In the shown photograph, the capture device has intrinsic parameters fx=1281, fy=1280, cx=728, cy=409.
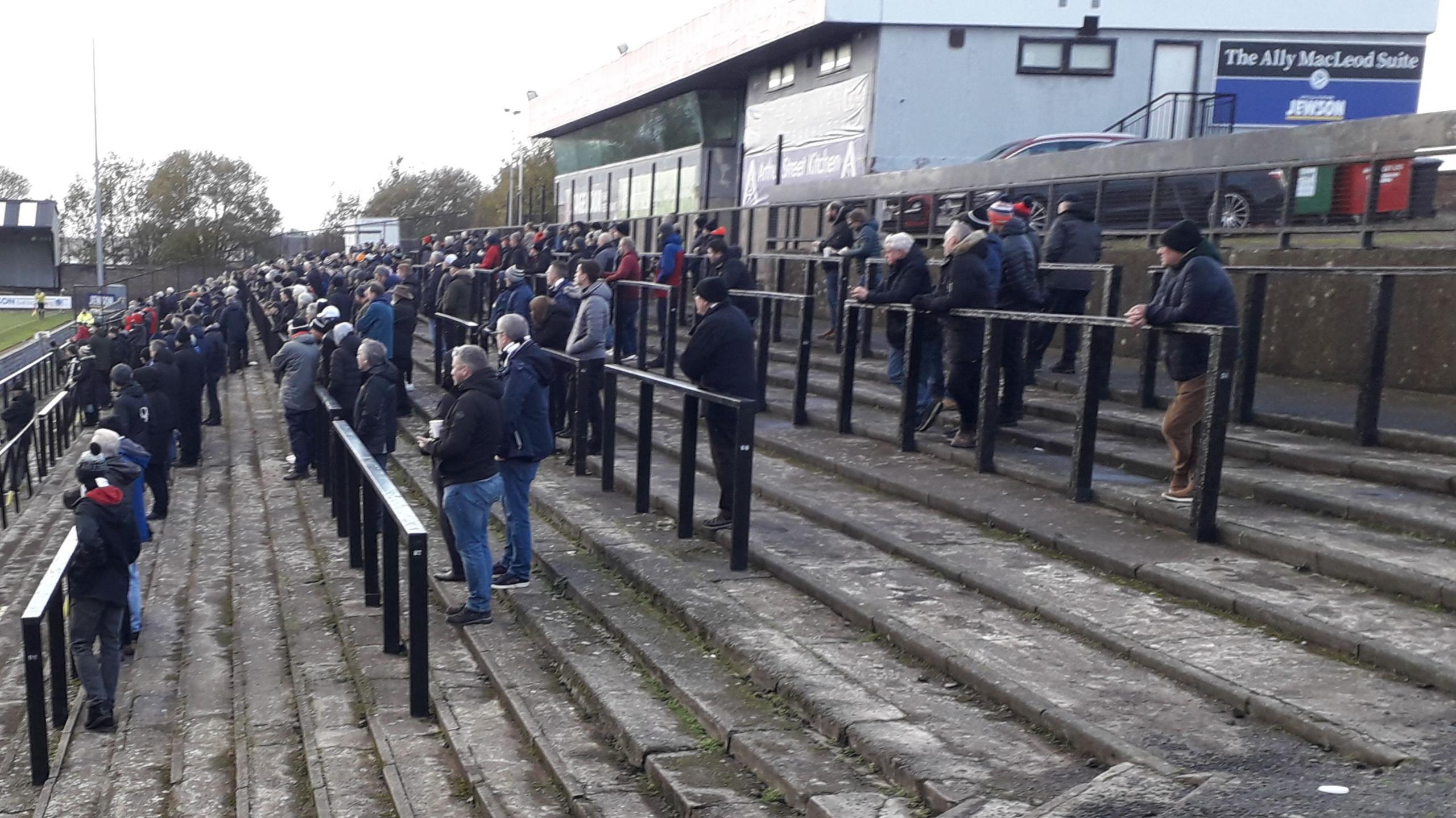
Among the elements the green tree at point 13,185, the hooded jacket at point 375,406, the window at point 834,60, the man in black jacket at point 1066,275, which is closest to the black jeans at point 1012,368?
the man in black jacket at point 1066,275

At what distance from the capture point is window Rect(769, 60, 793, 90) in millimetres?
29016

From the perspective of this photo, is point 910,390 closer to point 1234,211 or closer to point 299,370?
point 1234,211

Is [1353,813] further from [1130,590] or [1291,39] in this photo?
[1291,39]

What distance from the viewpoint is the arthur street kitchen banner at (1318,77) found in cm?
2469

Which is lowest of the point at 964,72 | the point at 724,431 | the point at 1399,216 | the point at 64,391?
the point at 64,391

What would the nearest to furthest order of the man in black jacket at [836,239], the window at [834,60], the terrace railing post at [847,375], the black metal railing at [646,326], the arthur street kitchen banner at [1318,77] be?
the terrace railing post at [847,375]
the black metal railing at [646,326]
the man in black jacket at [836,239]
the arthur street kitchen banner at [1318,77]
the window at [834,60]

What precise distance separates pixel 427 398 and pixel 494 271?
341 cm

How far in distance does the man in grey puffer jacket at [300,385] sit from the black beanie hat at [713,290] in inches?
269

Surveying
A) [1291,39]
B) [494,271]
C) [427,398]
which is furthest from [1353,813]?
[1291,39]

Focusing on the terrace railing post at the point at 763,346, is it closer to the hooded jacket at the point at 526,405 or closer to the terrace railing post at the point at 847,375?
the terrace railing post at the point at 847,375

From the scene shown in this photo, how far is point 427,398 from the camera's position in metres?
16.5

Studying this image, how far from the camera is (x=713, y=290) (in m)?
8.15

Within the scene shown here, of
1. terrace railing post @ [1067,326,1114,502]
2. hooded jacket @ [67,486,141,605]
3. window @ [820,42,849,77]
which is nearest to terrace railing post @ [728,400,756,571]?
terrace railing post @ [1067,326,1114,502]

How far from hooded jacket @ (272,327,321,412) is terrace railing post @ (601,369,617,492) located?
5.11 m
